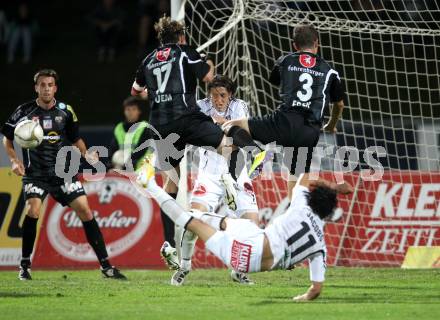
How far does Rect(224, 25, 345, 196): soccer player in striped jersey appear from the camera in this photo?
10.0 meters

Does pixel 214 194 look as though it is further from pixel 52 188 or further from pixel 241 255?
pixel 241 255

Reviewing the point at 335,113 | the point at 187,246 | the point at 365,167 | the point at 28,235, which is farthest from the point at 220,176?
the point at 365,167

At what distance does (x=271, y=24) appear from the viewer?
52.4ft

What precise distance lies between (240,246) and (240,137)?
69.7 inches

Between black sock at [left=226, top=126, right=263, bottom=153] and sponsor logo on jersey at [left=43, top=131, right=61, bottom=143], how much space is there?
2507 mm

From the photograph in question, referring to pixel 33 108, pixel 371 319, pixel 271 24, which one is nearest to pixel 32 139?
pixel 33 108

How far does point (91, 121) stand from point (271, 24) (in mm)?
7384

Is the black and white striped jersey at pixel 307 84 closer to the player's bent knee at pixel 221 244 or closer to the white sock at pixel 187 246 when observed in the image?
the white sock at pixel 187 246

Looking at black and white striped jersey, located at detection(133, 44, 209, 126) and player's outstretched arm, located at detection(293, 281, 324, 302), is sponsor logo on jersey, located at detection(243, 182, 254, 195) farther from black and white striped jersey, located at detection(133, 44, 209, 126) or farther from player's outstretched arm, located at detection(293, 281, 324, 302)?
player's outstretched arm, located at detection(293, 281, 324, 302)

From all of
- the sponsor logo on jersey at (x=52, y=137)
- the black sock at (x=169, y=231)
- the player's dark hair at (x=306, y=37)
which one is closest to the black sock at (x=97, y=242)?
the black sock at (x=169, y=231)

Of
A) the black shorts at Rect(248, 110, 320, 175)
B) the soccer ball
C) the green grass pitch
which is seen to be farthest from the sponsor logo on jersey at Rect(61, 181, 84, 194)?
the black shorts at Rect(248, 110, 320, 175)

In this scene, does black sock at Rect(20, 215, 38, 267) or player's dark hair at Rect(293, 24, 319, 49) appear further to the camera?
black sock at Rect(20, 215, 38, 267)

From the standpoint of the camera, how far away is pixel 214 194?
1083 cm

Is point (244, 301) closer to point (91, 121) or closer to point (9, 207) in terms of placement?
point (9, 207)
